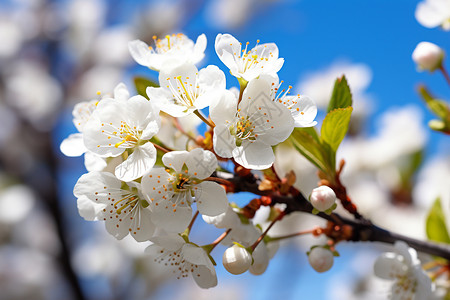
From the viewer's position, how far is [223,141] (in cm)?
84

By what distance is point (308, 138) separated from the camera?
3.31ft

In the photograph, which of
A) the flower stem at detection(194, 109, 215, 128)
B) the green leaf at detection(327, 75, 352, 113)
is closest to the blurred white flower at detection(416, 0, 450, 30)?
the green leaf at detection(327, 75, 352, 113)

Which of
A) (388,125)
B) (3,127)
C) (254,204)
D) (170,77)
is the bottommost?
(3,127)

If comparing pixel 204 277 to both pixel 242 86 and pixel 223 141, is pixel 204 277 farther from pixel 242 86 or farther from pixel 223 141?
pixel 242 86

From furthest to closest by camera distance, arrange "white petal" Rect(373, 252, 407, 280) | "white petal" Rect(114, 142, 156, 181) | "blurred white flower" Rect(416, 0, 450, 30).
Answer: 1. "blurred white flower" Rect(416, 0, 450, 30)
2. "white petal" Rect(373, 252, 407, 280)
3. "white petal" Rect(114, 142, 156, 181)

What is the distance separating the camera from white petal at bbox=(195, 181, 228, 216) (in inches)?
33.8

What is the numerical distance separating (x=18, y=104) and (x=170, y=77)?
14.4ft

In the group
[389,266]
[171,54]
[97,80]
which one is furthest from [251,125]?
[97,80]

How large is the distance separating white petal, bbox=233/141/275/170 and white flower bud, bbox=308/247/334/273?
31cm

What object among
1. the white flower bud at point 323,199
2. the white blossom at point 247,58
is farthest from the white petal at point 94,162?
the white flower bud at point 323,199

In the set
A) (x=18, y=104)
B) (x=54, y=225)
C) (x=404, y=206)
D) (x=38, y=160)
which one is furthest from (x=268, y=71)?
(x=18, y=104)

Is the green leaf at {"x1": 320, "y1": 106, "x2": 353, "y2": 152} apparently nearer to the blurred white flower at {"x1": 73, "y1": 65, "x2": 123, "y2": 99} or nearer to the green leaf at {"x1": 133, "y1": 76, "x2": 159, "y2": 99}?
the green leaf at {"x1": 133, "y1": 76, "x2": 159, "y2": 99}

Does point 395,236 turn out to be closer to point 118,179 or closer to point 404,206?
point 118,179

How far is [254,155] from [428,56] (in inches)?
29.5
